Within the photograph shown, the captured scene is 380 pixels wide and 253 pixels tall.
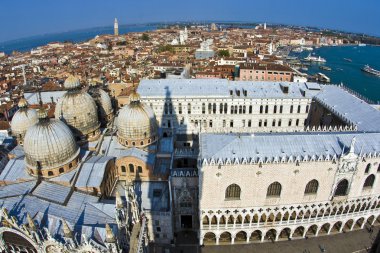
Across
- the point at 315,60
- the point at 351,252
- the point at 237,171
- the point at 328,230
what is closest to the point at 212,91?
the point at 237,171

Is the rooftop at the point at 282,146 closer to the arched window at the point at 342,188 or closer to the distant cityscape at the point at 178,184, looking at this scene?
the distant cityscape at the point at 178,184

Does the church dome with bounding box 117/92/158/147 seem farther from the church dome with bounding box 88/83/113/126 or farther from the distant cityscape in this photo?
the church dome with bounding box 88/83/113/126

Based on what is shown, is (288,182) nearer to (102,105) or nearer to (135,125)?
(135,125)

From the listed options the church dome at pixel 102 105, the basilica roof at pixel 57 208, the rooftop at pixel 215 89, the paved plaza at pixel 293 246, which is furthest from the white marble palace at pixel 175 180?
the rooftop at pixel 215 89

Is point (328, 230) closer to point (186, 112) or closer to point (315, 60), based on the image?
point (186, 112)

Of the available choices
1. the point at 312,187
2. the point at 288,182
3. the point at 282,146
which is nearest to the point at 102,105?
the point at 282,146

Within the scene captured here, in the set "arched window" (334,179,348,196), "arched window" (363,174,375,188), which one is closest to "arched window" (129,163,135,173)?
"arched window" (334,179,348,196)
